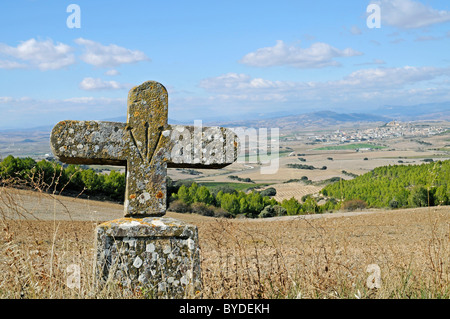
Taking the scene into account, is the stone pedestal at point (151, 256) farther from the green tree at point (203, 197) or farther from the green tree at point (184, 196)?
the green tree at point (203, 197)

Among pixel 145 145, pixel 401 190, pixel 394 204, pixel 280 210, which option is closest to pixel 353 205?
pixel 394 204

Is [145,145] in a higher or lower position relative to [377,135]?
lower

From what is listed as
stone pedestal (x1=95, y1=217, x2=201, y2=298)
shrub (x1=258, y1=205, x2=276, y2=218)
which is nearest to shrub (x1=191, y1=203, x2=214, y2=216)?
shrub (x1=258, y1=205, x2=276, y2=218)

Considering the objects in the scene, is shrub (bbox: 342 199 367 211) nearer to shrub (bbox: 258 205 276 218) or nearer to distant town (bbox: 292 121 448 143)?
shrub (bbox: 258 205 276 218)

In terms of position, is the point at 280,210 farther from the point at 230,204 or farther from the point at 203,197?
the point at 203,197

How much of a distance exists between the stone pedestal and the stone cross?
25 centimetres

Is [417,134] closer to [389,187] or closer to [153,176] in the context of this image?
[389,187]

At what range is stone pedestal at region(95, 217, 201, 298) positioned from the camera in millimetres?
3596

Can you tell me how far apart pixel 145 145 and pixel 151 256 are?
39.0 inches

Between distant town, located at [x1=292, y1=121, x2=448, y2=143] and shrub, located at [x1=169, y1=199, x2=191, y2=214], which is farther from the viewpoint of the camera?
distant town, located at [x1=292, y1=121, x2=448, y2=143]

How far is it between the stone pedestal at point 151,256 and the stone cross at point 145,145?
0.25m

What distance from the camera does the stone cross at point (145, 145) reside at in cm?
378

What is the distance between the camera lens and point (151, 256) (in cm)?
367
